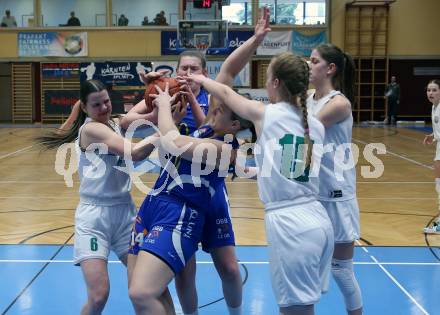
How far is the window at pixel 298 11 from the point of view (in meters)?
23.1

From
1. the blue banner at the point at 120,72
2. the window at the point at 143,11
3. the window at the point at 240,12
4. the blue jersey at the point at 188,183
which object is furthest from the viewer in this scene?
the window at the point at 143,11

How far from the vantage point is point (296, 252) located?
8.66ft

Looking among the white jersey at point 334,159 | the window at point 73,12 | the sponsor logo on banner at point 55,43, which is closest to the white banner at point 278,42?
the window at point 73,12

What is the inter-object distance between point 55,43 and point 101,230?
69.6ft

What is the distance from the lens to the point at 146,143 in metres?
3.16

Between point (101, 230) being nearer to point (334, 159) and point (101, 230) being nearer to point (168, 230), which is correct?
point (168, 230)

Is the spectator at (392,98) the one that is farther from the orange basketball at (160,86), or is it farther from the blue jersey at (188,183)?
the blue jersey at (188,183)

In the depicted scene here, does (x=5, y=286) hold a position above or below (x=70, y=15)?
below

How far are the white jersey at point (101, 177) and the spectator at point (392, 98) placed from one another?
65.4ft

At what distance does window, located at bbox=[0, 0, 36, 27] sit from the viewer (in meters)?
23.5

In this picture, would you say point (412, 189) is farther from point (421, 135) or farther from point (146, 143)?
point (421, 135)

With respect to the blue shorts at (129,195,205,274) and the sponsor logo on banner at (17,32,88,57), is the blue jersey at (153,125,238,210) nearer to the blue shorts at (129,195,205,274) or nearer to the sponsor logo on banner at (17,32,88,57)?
the blue shorts at (129,195,205,274)

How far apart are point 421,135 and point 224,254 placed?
16757 millimetres

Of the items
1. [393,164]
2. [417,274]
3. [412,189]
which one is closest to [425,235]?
[417,274]
